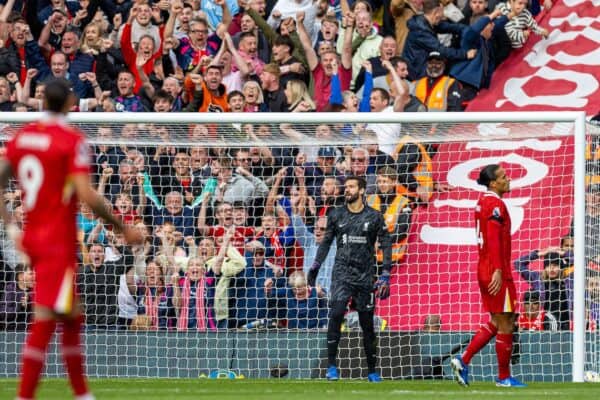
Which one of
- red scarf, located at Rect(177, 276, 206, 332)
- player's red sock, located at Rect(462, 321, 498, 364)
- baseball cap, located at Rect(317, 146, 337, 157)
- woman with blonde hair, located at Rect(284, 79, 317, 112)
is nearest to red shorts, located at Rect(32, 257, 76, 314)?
player's red sock, located at Rect(462, 321, 498, 364)

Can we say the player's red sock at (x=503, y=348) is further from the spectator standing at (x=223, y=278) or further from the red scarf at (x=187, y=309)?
the red scarf at (x=187, y=309)

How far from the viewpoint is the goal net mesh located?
A: 530 inches

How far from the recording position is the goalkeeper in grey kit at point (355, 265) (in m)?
12.7

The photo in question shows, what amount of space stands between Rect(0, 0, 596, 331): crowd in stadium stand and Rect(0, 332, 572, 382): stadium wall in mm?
239

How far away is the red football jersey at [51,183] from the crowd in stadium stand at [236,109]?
635cm

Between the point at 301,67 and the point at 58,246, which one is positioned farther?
the point at 301,67

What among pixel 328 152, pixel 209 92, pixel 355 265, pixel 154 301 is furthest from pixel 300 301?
pixel 209 92

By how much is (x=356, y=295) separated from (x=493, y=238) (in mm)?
1860

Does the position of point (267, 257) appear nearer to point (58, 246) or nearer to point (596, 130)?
point (596, 130)

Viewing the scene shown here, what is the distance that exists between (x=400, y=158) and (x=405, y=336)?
6.60 ft

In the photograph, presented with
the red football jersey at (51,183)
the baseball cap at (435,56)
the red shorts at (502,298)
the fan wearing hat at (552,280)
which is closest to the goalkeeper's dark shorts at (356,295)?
the red shorts at (502,298)

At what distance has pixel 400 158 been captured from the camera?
14195 mm

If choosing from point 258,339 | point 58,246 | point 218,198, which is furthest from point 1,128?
point 58,246

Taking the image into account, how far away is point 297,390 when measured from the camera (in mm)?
11305
